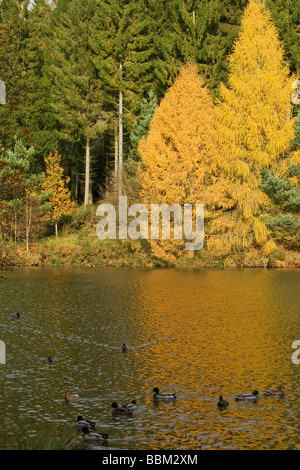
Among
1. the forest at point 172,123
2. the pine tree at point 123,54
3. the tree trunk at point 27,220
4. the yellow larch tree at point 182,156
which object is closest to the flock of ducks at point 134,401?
the forest at point 172,123

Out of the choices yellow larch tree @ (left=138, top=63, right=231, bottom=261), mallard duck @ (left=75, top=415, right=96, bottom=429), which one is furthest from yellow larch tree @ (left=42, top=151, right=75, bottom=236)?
mallard duck @ (left=75, top=415, right=96, bottom=429)

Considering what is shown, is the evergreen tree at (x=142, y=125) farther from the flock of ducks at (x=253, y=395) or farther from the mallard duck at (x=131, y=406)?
the mallard duck at (x=131, y=406)

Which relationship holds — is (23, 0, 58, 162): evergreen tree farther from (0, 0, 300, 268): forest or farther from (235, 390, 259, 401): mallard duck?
(235, 390, 259, 401): mallard duck

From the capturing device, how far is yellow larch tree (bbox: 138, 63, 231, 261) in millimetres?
50688

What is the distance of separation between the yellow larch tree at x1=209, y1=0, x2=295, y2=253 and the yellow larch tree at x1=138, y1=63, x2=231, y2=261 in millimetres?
1138

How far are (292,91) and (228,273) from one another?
15.7 metres

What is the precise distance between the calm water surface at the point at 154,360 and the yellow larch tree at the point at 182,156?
424 inches

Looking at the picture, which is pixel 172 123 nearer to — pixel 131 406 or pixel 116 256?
pixel 116 256

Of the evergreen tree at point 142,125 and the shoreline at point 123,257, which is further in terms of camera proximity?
the evergreen tree at point 142,125

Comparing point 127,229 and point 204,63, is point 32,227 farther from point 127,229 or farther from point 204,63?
point 204,63

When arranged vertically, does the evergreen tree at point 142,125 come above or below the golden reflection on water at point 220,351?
above

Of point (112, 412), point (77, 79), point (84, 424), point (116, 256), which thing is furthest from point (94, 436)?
point (77, 79)

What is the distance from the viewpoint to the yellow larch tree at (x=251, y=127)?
51156mm

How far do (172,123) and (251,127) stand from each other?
6.13 metres
